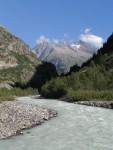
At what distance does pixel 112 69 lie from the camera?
156500 millimetres

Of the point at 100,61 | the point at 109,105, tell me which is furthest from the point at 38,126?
the point at 100,61

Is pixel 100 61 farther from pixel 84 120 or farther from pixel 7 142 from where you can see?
pixel 7 142

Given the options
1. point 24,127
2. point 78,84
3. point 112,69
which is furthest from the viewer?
point 112,69

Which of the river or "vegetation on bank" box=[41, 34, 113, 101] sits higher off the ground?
"vegetation on bank" box=[41, 34, 113, 101]

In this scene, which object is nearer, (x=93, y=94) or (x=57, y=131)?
(x=57, y=131)

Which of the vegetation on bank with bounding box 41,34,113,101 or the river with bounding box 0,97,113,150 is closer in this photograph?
the river with bounding box 0,97,113,150

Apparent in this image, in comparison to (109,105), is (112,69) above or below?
above

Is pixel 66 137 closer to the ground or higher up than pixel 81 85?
closer to the ground

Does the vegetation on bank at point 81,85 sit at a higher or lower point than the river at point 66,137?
higher

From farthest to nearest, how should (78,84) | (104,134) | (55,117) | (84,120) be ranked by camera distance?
(78,84) < (55,117) < (84,120) < (104,134)

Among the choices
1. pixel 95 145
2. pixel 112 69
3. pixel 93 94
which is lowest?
pixel 95 145

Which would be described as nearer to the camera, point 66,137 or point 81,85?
point 66,137

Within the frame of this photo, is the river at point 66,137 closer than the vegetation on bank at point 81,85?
Yes

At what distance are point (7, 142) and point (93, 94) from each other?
71937 millimetres
